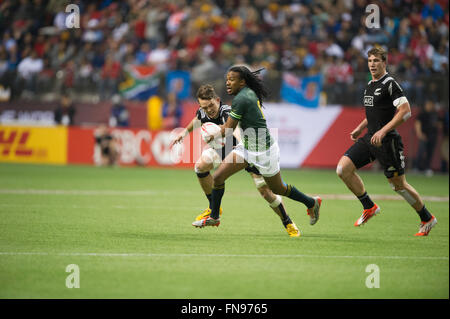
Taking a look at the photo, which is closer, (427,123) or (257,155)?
(257,155)

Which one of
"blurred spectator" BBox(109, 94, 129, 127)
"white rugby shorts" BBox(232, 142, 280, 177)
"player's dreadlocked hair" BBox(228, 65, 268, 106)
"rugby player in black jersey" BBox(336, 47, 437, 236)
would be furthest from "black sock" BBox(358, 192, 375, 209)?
"blurred spectator" BBox(109, 94, 129, 127)

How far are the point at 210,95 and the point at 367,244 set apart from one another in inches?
122

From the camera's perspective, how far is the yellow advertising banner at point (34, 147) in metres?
25.0

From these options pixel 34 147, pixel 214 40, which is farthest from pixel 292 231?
pixel 214 40

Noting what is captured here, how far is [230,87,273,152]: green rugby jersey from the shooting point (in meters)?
9.47

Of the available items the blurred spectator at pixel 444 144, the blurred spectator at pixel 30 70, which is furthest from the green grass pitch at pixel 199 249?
the blurred spectator at pixel 30 70

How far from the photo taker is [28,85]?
25672mm

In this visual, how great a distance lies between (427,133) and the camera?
2266 cm

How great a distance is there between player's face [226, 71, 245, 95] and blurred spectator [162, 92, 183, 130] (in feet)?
48.0

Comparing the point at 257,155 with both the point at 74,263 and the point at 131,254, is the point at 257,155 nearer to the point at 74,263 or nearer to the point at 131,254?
the point at 131,254

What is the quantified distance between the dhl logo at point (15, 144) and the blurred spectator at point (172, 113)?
481 cm

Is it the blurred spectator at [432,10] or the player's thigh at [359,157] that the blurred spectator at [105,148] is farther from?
the player's thigh at [359,157]

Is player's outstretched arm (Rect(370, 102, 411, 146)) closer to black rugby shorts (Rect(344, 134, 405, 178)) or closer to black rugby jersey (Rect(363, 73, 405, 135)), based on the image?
black rugby jersey (Rect(363, 73, 405, 135))
